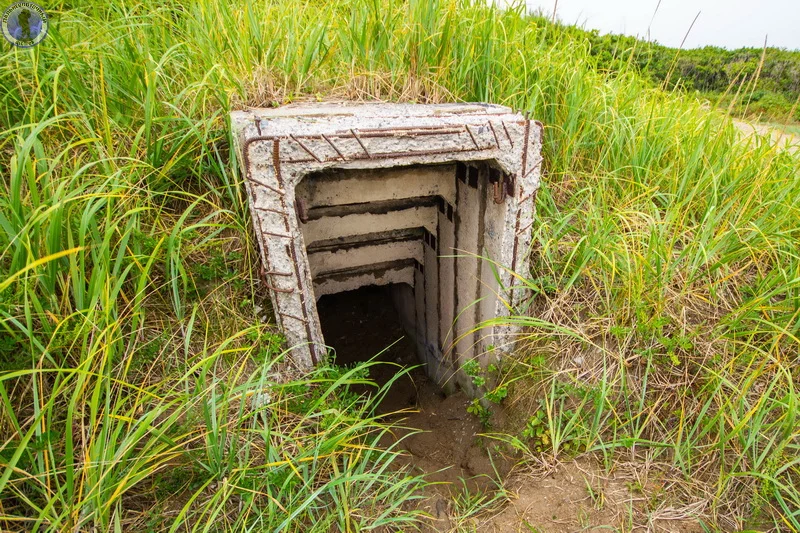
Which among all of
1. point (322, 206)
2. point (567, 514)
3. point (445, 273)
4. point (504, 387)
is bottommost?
point (567, 514)

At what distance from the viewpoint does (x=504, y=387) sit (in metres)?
2.16

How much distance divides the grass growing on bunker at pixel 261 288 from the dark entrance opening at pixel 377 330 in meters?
1.64

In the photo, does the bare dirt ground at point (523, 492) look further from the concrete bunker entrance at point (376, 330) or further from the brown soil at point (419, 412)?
the concrete bunker entrance at point (376, 330)

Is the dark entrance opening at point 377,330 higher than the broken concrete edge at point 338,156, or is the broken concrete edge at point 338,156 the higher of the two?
the broken concrete edge at point 338,156

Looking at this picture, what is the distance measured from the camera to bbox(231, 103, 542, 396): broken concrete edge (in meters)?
1.61

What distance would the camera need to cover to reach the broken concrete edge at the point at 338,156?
1.61 m

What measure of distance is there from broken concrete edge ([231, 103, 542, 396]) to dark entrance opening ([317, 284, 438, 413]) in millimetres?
1700

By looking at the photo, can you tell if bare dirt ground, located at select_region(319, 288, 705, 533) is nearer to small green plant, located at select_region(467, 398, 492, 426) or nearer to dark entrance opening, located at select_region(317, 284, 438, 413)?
small green plant, located at select_region(467, 398, 492, 426)

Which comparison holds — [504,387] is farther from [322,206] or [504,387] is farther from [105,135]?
[105,135]

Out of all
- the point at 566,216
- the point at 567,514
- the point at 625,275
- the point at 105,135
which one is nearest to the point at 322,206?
the point at 105,135

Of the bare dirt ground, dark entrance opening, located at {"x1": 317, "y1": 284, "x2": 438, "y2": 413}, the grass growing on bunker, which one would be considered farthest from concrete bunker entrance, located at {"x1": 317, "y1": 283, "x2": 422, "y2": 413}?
the grass growing on bunker

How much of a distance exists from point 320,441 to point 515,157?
1.40 metres

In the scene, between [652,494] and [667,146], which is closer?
[652,494]

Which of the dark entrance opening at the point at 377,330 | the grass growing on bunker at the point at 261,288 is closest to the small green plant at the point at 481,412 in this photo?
the grass growing on bunker at the point at 261,288
